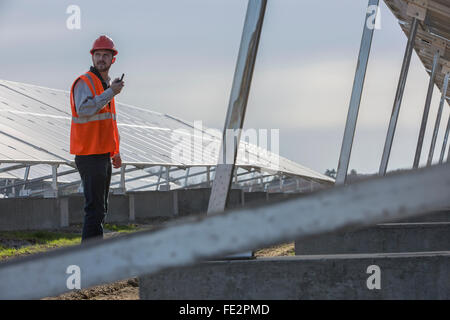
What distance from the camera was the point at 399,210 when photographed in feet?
5.76

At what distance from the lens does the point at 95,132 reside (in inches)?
195

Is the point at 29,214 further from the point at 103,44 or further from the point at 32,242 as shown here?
the point at 103,44

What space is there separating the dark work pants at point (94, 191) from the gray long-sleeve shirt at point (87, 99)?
1.02 feet

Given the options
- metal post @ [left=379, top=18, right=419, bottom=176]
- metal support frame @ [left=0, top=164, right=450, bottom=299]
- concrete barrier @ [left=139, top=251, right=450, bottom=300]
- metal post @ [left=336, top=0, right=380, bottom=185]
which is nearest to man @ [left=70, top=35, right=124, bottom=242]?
concrete barrier @ [left=139, top=251, right=450, bottom=300]

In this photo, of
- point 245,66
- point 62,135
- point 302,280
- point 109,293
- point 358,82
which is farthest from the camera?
point 62,135

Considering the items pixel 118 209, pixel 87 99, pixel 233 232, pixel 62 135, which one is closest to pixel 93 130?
pixel 87 99

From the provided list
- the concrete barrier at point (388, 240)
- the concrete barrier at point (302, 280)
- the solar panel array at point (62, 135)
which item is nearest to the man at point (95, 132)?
the concrete barrier at point (302, 280)

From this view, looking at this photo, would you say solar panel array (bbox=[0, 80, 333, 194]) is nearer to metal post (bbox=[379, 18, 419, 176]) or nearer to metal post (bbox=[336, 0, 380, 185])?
metal post (bbox=[379, 18, 419, 176])

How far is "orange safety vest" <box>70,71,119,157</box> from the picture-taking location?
489 cm

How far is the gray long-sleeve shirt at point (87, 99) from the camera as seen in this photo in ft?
15.7

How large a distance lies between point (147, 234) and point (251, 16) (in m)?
1.96

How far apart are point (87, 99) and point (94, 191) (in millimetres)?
622
